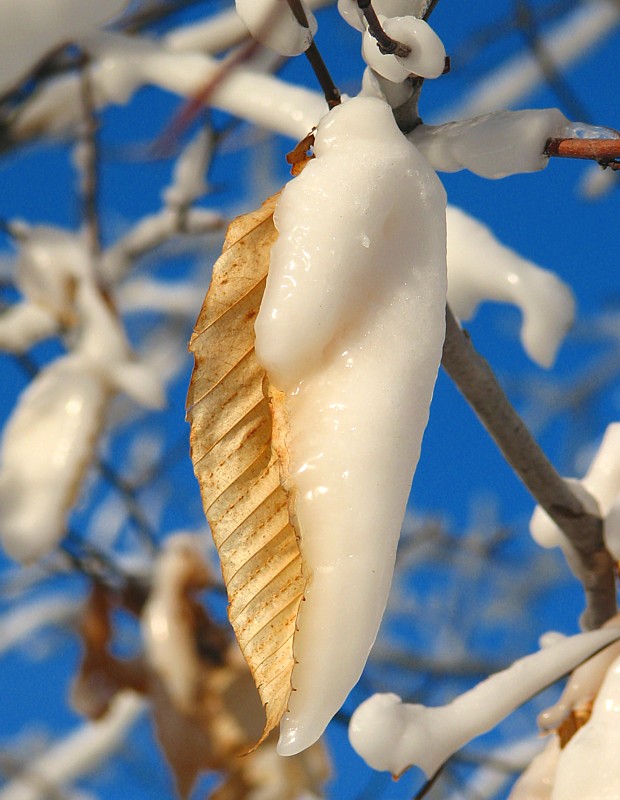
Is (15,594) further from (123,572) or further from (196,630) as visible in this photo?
(196,630)

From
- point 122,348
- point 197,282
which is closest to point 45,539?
point 122,348

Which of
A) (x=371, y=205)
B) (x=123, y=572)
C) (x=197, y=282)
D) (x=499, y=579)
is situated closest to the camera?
(x=371, y=205)

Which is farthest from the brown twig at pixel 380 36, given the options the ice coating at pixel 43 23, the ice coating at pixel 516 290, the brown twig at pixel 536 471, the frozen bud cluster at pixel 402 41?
the ice coating at pixel 43 23

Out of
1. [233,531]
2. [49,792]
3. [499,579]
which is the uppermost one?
[233,531]

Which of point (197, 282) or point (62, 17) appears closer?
point (62, 17)

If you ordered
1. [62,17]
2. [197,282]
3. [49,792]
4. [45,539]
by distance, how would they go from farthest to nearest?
1. [197,282]
2. [49,792]
3. [45,539]
4. [62,17]

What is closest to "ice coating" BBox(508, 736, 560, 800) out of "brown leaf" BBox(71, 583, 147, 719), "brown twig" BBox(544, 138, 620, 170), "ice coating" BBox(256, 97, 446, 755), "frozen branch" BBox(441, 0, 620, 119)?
"ice coating" BBox(256, 97, 446, 755)

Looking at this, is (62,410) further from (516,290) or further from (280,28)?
(280,28)
